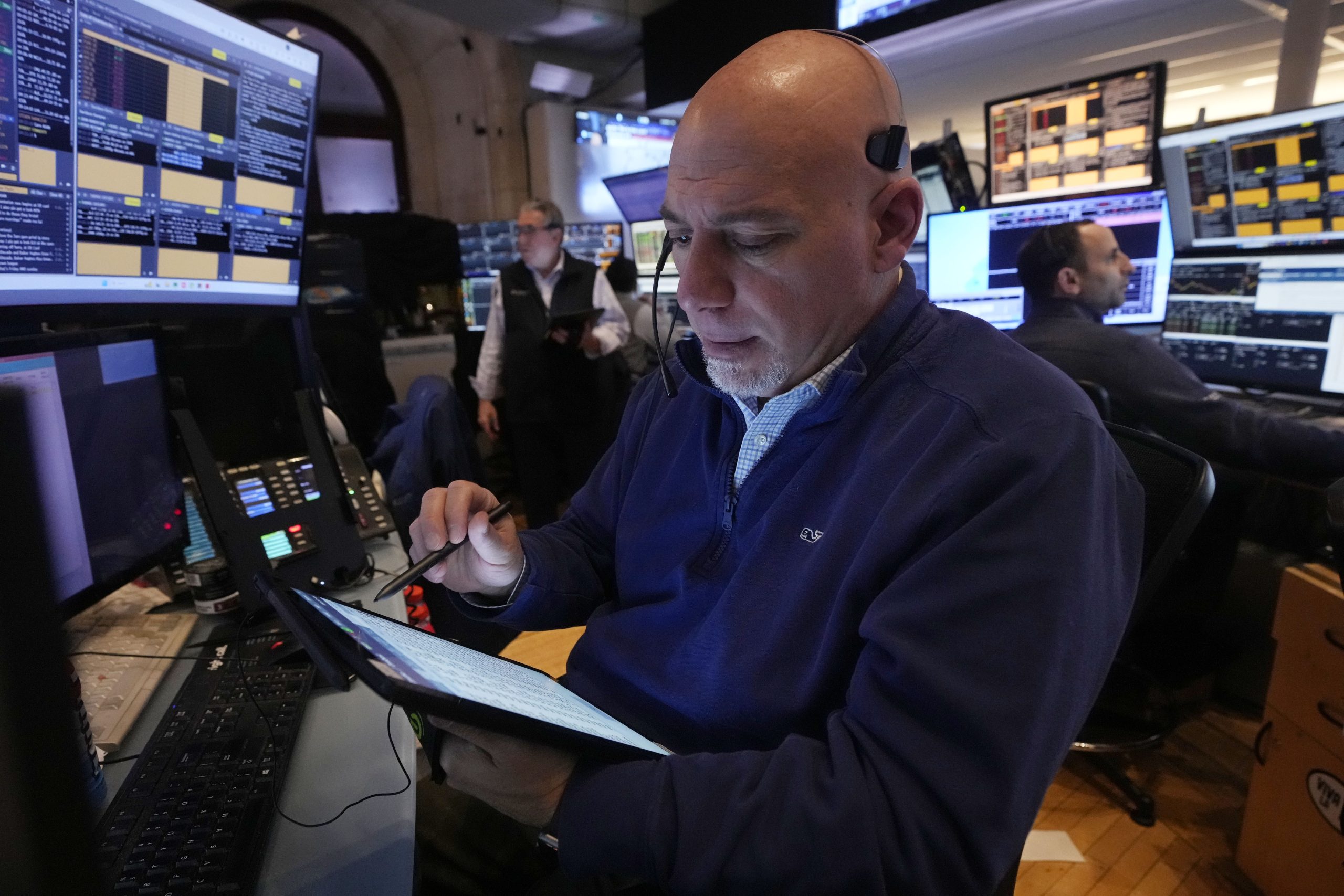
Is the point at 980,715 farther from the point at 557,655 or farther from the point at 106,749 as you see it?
the point at 557,655

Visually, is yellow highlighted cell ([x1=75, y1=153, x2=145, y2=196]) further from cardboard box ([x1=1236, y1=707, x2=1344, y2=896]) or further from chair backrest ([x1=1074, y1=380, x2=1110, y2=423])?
cardboard box ([x1=1236, y1=707, x2=1344, y2=896])

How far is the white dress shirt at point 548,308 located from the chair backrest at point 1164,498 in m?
2.46

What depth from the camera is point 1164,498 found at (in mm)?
995

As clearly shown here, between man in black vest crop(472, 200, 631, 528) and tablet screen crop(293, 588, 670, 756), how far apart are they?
93.1 inches

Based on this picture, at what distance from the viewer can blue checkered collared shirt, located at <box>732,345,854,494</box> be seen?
2.77 feet

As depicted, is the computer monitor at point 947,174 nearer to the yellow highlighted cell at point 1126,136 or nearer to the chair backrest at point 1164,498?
the yellow highlighted cell at point 1126,136

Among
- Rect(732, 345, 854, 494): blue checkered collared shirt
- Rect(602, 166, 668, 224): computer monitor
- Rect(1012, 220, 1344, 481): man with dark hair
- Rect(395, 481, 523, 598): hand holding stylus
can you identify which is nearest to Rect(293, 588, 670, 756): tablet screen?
Rect(395, 481, 523, 598): hand holding stylus

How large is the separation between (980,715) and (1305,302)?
1.96 m

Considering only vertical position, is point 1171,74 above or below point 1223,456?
above

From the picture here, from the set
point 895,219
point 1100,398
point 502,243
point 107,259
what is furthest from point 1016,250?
point 502,243

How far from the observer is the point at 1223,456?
1.78 meters

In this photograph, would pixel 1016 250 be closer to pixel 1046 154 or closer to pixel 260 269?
pixel 1046 154

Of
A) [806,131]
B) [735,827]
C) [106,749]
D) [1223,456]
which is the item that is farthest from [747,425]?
[1223,456]

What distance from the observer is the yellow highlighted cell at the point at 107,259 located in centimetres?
105
